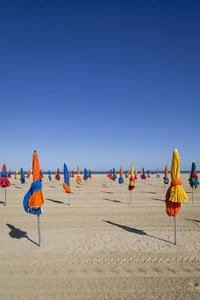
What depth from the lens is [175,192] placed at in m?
7.05

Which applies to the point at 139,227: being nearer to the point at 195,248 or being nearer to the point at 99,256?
the point at 195,248

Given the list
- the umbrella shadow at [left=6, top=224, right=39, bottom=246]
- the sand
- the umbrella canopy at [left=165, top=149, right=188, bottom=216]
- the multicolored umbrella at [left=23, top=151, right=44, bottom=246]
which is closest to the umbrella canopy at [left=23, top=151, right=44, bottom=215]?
the multicolored umbrella at [left=23, top=151, right=44, bottom=246]

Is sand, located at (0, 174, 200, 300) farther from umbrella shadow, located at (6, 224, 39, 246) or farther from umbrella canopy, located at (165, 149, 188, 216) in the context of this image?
umbrella canopy, located at (165, 149, 188, 216)

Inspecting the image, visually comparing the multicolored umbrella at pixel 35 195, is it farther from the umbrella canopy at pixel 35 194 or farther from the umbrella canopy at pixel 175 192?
the umbrella canopy at pixel 175 192

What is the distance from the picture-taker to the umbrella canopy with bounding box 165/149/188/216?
7000 mm

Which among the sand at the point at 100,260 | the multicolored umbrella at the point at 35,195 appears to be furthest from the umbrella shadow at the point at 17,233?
the multicolored umbrella at the point at 35,195

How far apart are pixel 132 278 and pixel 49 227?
5888mm

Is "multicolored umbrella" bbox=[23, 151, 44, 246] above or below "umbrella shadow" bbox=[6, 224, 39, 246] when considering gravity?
above

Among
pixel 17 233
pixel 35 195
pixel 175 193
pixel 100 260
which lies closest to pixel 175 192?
pixel 175 193

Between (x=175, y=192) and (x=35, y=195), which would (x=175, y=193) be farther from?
(x=35, y=195)

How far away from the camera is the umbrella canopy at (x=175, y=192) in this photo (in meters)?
7.00

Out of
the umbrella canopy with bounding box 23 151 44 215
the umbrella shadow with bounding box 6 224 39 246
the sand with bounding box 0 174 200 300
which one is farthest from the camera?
the umbrella shadow with bounding box 6 224 39 246

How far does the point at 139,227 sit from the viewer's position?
9734 millimetres

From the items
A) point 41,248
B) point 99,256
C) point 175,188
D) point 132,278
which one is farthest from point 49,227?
point 175,188
